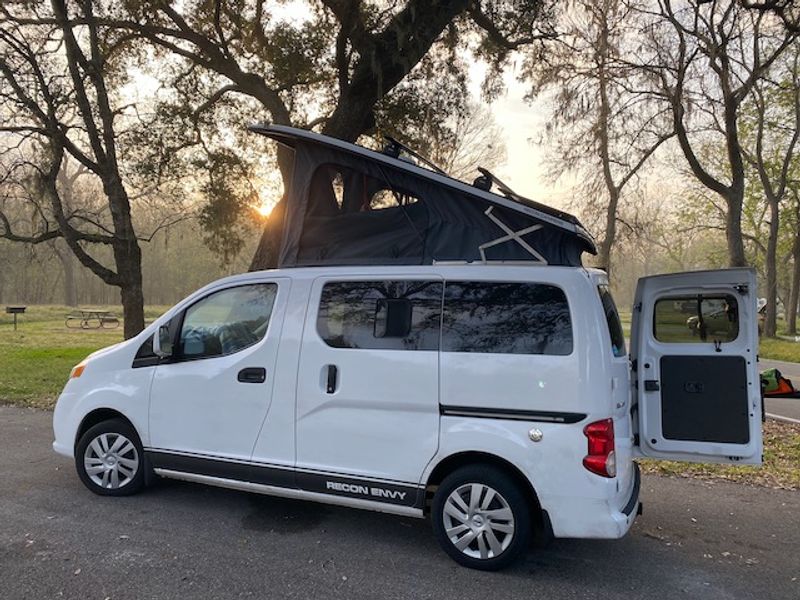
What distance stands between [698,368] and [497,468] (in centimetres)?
173

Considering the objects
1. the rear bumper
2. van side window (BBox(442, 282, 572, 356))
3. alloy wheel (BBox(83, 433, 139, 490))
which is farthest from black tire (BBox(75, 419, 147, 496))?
the rear bumper

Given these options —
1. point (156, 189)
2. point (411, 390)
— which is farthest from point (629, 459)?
point (156, 189)

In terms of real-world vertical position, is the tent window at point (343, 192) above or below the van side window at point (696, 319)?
above

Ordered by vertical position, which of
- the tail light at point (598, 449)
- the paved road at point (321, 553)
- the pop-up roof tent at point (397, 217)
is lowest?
the paved road at point (321, 553)

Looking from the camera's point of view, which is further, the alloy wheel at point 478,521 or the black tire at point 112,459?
the black tire at point 112,459

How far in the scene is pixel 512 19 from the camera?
10336 millimetres

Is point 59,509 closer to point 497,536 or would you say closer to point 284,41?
point 497,536

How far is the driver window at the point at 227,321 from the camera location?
178 inches

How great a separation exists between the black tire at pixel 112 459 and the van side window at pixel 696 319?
14.0ft

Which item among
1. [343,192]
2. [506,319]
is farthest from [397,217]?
[506,319]

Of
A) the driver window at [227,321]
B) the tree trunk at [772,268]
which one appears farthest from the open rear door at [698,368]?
the tree trunk at [772,268]

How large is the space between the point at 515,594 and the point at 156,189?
37.1 ft

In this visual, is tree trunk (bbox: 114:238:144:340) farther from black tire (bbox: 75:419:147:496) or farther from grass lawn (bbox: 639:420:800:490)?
grass lawn (bbox: 639:420:800:490)

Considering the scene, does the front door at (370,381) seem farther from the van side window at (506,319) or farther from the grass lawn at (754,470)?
the grass lawn at (754,470)
